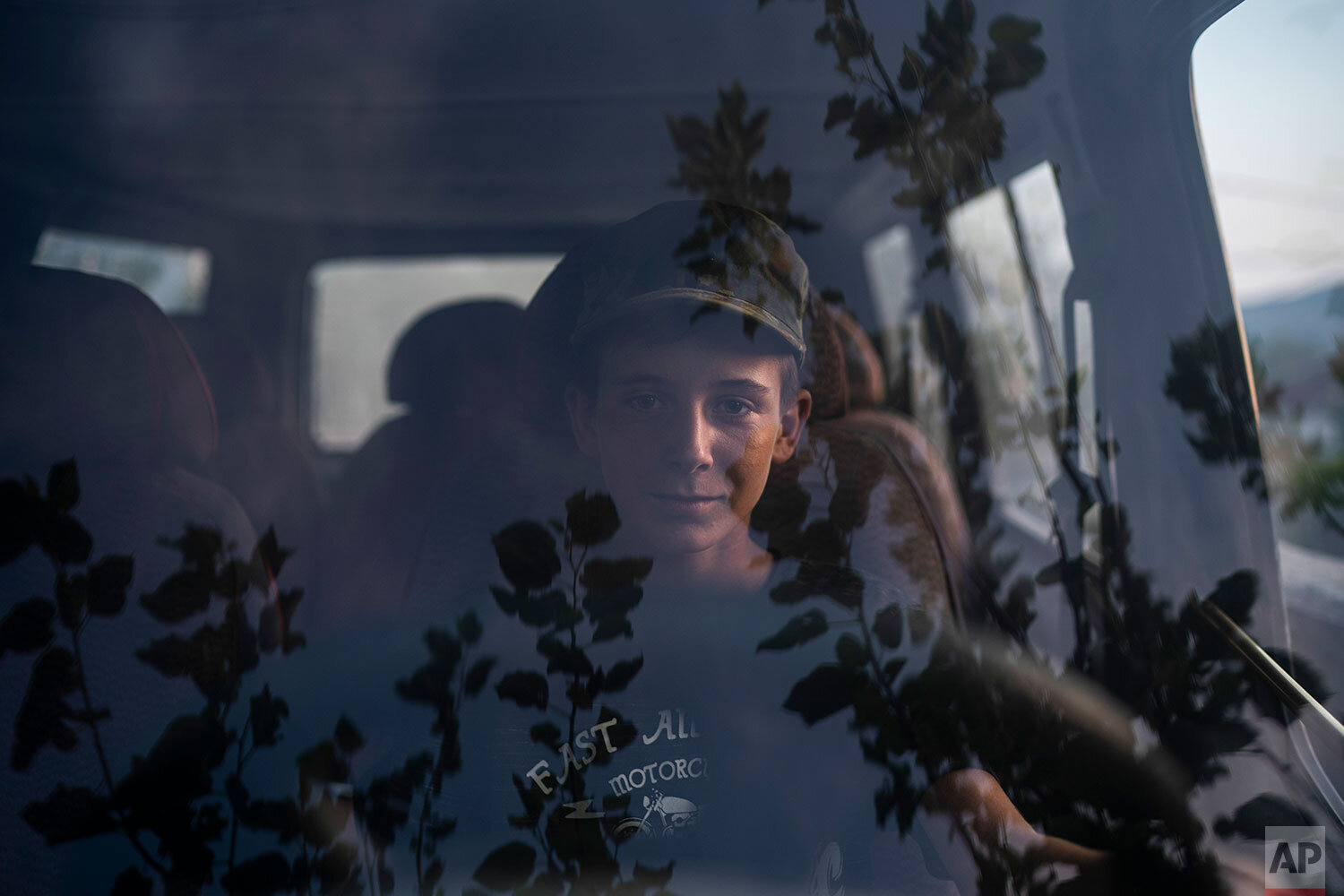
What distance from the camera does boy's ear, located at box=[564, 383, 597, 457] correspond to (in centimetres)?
84

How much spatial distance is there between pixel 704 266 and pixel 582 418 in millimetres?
219

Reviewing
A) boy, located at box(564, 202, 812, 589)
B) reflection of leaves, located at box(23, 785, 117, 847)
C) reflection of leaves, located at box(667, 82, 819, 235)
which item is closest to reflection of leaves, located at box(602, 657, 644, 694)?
boy, located at box(564, 202, 812, 589)

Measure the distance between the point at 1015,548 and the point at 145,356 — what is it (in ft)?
3.82

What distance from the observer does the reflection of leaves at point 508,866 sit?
2.67ft

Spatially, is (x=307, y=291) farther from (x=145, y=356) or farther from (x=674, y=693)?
(x=674, y=693)

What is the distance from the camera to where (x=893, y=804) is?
0.84 m

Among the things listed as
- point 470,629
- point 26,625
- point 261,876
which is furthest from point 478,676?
point 26,625

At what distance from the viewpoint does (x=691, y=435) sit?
81cm

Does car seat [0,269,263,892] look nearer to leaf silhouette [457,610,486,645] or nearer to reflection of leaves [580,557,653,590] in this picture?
leaf silhouette [457,610,486,645]

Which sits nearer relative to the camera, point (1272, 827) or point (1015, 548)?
point (1272, 827)

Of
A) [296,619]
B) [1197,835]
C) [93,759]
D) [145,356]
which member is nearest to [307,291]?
[145,356]

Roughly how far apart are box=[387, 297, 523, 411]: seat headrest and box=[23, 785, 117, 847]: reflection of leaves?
0.58 meters

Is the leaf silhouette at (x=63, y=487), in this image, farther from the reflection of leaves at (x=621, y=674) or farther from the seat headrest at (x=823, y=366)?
the seat headrest at (x=823, y=366)

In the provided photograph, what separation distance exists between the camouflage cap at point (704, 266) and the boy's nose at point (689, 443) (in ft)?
0.42
